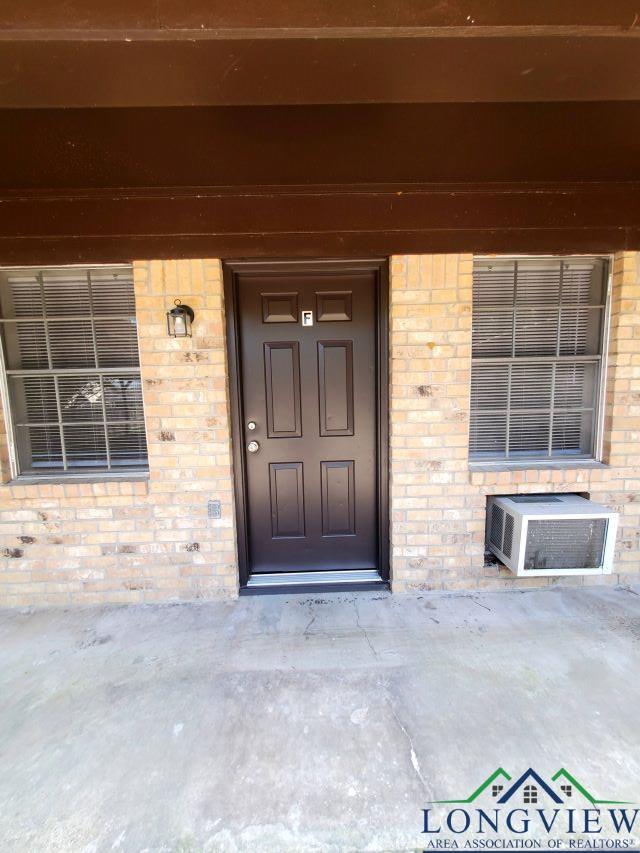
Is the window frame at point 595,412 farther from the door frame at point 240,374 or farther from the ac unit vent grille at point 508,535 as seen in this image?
the door frame at point 240,374

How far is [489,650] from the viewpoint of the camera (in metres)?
1.95

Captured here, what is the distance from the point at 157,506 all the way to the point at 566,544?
98.3 inches

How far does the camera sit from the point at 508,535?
2330mm

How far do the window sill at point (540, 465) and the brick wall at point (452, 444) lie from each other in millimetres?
34

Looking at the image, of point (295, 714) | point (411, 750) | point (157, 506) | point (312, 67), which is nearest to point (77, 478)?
point (157, 506)

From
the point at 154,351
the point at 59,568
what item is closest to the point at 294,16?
the point at 154,351

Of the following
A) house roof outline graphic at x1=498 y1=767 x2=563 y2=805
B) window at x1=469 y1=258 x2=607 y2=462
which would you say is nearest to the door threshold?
window at x1=469 y1=258 x2=607 y2=462

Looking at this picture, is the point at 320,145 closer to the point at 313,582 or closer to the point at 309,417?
the point at 309,417

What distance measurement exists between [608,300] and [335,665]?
273cm

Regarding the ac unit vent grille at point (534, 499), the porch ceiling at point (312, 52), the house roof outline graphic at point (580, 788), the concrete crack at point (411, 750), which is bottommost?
the house roof outline graphic at point (580, 788)

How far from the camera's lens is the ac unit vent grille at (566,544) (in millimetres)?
2238

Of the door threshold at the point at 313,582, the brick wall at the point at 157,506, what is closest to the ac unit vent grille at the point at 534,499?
the door threshold at the point at 313,582

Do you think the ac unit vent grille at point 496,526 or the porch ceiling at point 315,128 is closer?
the porch ceiling at point 315,128

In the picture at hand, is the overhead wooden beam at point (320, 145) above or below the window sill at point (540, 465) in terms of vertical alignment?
above
